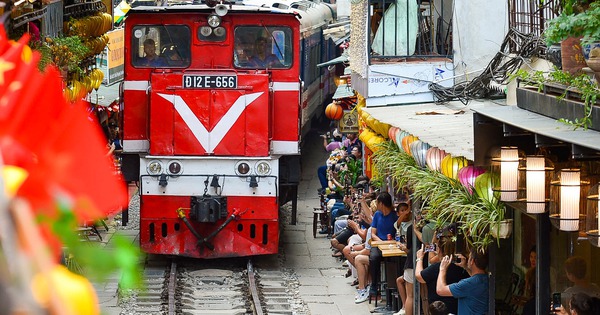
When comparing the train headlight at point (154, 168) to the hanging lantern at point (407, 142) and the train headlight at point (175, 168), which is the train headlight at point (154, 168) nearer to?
the train headlight at point (175, 168)

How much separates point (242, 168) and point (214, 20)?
2.37 m

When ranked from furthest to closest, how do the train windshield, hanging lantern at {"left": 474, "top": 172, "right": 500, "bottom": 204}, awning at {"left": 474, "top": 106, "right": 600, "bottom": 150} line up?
the train windshield
hanging lantern at {"left": 474, "top": 172, "right": 500, "bottom": 204}
awning at {"left": 474, "top": 106, "right": 600, "bottom": 150}

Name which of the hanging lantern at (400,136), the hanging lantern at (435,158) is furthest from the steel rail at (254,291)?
the hanging lantern at (435,158)

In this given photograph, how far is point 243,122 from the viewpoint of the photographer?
1631 cm

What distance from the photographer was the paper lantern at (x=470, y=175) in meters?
9.39

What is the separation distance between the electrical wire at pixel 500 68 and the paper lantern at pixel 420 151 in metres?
1.21

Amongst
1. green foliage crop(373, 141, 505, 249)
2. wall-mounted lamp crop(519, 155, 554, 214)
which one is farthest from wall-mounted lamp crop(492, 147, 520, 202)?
green foliage crop(373, 141, 505, 249)

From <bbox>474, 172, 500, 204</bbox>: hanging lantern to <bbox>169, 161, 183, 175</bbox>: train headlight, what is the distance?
25.7 ft

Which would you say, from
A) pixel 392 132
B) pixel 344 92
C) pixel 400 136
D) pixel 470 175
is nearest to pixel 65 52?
pixel 392 132

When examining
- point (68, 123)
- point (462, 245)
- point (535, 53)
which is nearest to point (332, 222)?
point (535, 53)

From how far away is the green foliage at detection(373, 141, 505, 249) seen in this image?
8.89m

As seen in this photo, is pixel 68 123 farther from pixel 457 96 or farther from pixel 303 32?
pixel 303 32

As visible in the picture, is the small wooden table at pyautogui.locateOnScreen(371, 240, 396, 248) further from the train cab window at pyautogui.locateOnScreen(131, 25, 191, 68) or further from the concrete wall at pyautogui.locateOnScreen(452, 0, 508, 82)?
the train cab window at pyautogui.locateOnScreen(131, 25, 191, 68)

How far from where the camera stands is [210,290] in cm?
1595
